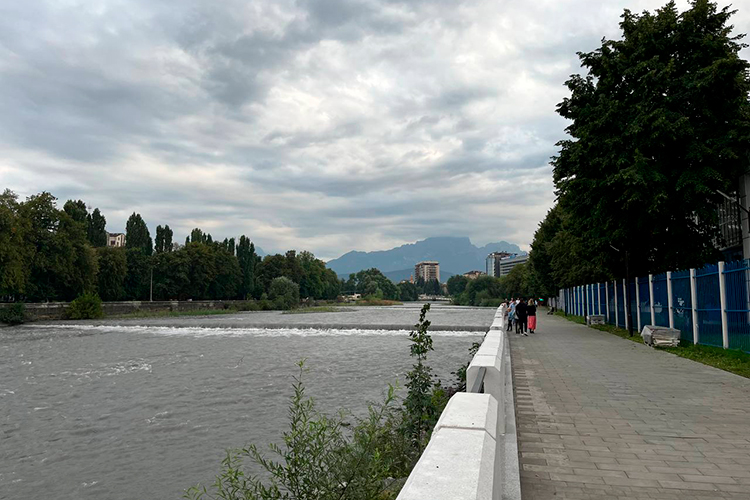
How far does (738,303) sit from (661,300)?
6002mm

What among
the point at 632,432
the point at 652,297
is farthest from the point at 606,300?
the point at 632,432

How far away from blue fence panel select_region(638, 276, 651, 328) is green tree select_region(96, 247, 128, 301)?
214 feet

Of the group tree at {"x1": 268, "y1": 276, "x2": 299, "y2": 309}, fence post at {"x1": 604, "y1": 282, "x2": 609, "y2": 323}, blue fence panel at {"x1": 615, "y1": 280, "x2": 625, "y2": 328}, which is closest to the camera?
blue fence panel at {"x1": 615, "y1": 280, "x2": 625, "y2": 328}

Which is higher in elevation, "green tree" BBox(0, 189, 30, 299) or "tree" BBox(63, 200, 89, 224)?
"tree" BBox(63, 200, 89, 224)

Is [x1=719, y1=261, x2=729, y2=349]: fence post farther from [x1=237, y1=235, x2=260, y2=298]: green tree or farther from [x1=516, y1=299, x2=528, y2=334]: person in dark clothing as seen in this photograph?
[x1=237, y1=235, x2=260, y2=298]: green tree

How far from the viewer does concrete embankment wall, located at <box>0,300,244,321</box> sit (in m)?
56.5

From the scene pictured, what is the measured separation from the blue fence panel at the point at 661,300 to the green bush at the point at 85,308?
57.4 meters

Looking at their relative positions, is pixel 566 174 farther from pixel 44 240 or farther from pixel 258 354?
pixel 44 240

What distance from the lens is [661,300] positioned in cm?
1925

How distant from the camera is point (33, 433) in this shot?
11789mm

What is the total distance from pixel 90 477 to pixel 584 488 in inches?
324

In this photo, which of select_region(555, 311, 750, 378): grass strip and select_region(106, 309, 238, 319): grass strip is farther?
select_region(106, 309, 238, 319): grass strip

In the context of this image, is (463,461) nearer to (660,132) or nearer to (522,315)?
(660,132)

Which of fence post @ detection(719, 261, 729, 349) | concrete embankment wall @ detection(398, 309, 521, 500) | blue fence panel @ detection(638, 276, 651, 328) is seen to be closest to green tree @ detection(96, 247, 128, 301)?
blue fence panel @ detection(638, 276, 651, 328)
